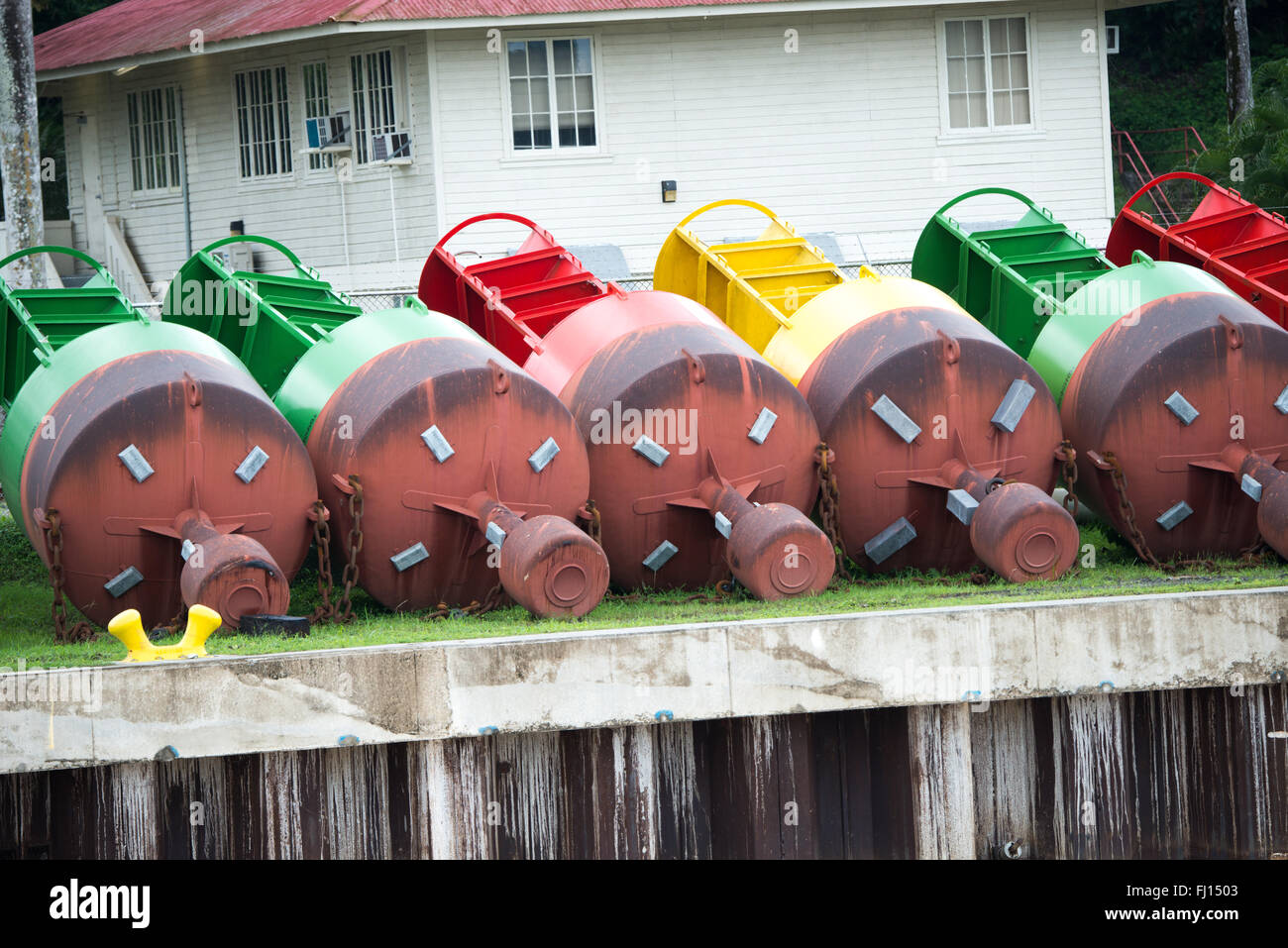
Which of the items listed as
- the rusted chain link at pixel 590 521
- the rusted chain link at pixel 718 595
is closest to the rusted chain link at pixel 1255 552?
the rusted chain link at pixel 718 595

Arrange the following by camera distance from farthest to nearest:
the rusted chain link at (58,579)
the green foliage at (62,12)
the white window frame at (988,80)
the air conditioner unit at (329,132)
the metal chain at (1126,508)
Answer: the green foliage at (62,12) → the white window frame at (988,80) → the air conditioner unit at (329,132) → the metal chain at (1126,508) → the rusted chain link at (58,579)

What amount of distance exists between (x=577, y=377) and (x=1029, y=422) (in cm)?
264

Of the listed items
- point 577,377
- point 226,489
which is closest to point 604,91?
point 577,377

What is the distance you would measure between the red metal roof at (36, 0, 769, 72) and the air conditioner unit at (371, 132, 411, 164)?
5.07 feet

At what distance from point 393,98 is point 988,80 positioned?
8.05m

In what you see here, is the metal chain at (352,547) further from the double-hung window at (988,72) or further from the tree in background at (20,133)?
the double-hung window at (988,72)

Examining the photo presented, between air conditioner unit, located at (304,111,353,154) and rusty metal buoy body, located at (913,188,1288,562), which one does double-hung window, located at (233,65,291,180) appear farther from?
rusty metal buoy body, located at (913,188,1288,562)

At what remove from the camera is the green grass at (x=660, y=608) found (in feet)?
22.8

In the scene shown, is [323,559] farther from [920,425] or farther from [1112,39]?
[1112,39]

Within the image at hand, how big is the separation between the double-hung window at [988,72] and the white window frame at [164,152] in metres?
11.0

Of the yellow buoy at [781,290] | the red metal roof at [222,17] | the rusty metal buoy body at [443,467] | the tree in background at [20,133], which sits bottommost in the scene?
the rusty metal buoy body at [443,467]

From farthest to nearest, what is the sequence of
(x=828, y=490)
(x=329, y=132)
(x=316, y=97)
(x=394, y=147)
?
(x=316, y=97)
(x=329, y=132)
(x=394, y=147)
(x=828, y=490)

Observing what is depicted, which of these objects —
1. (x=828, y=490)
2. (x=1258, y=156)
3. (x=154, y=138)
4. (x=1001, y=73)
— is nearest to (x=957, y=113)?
(x=1001, y=73)

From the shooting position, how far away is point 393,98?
1905 centimetres
